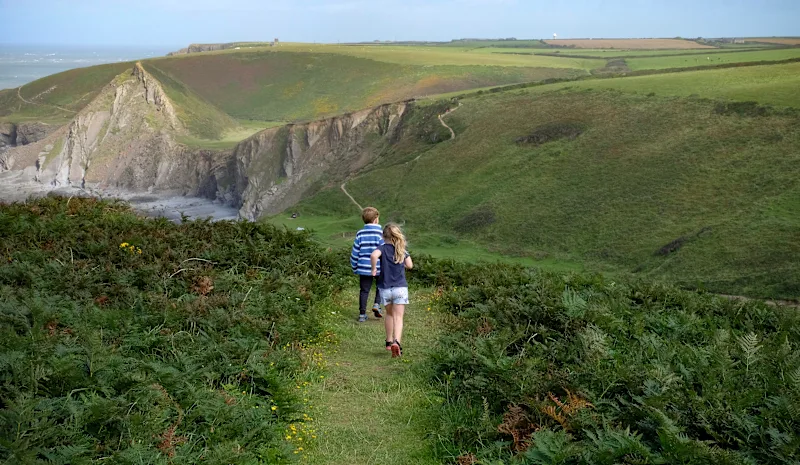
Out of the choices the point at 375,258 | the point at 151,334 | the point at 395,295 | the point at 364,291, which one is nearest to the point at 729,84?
the point at 364,291

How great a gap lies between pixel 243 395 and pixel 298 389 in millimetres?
1100

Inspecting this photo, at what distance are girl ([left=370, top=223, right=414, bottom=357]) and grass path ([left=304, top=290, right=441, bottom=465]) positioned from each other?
398 millimetres

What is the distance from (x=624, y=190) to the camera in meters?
56.5

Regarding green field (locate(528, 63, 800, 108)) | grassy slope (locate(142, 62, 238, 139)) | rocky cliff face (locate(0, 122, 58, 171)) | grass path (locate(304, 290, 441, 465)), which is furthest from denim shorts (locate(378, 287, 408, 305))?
rocky cliff face (locate(0, 122, 58, 171))

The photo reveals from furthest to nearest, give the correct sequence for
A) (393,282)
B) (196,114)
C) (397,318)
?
(196,114), (393,282), (397,318)

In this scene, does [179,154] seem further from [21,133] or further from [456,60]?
[456,60]

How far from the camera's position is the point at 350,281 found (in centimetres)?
1591

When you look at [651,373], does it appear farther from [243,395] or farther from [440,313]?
[440,313]

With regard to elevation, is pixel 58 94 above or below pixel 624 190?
above

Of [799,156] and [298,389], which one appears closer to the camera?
[298,389]

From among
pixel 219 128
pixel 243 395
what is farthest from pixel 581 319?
pixel 219 128

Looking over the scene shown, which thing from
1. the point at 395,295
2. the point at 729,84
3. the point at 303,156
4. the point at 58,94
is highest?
the point at 729,84

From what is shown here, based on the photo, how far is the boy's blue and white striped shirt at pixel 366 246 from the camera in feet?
40.4

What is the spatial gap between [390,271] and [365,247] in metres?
A: 1.48
